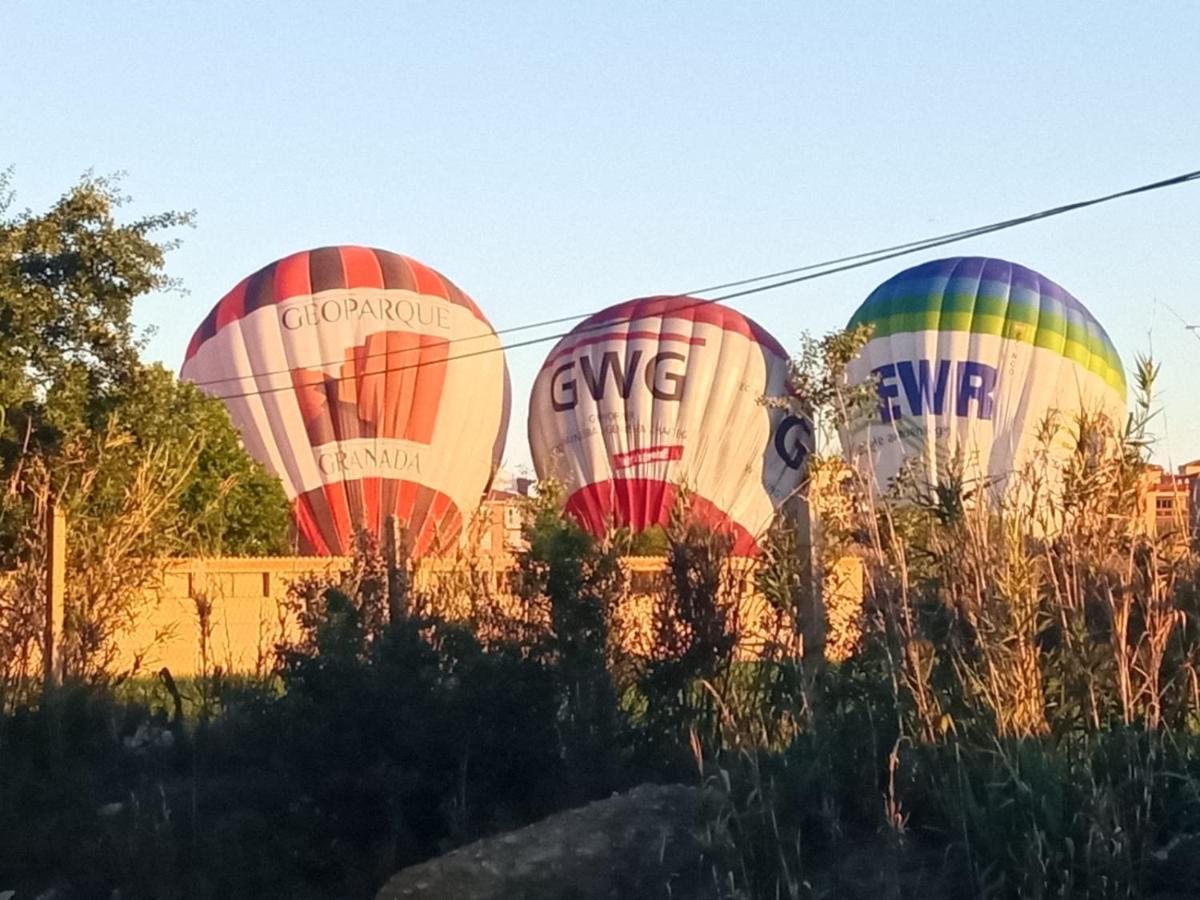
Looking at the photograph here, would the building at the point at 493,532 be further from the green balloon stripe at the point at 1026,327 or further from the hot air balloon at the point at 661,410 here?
the green balloon stripe at the point at 1026,327

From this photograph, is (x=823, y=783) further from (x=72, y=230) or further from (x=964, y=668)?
(x=72, y=230)

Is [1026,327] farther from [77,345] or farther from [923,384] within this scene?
[77,345]

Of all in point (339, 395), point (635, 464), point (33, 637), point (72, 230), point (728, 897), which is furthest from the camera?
point (635, 464)

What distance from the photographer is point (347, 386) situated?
1359 inches

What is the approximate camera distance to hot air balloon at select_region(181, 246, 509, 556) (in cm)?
3441

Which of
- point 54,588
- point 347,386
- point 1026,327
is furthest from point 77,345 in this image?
point 1026,327

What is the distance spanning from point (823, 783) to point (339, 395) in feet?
90.9

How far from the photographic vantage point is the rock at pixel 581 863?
23.7ft

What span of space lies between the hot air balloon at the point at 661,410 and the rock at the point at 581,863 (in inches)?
1086

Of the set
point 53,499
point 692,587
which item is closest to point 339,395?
point 53,499

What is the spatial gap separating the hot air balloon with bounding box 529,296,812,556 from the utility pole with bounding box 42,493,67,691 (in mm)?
23299

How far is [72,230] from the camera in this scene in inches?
606

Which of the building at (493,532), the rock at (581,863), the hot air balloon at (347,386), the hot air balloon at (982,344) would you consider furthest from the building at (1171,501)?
the hot air balloon at (347,386)

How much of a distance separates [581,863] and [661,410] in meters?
29.8
